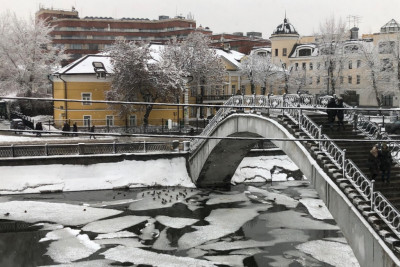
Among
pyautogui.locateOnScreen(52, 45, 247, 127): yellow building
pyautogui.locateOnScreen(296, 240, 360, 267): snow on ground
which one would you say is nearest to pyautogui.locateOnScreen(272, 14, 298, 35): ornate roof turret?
pyautogui.locateOnScreen(52, 45, 247, 127): yellow building

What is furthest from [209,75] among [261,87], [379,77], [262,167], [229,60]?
[262,167]

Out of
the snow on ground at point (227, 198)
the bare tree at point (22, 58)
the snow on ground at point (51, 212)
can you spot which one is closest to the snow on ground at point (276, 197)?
the snow on ground at point (227, 198)

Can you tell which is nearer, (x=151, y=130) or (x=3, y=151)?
(x=3, y=151)

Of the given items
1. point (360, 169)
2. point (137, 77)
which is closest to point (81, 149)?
point (137, 77)

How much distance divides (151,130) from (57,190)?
12.8 meters

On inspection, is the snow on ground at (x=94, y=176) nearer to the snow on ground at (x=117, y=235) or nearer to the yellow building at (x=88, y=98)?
the snow on ground at (x=117, y=235)

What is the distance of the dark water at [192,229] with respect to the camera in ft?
50.8

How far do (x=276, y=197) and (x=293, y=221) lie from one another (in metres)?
4.21

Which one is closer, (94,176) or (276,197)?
(276,197)

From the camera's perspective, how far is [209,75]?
4681 cm

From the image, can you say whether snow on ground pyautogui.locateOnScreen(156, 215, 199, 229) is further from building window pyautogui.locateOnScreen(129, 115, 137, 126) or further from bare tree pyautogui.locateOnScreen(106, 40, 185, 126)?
building window pyautogui.locateOnScreen(129, 115, 137, 126)

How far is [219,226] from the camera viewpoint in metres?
19.0

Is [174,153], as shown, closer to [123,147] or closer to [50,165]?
[123,147]

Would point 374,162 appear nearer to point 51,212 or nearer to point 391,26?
point 51,212
